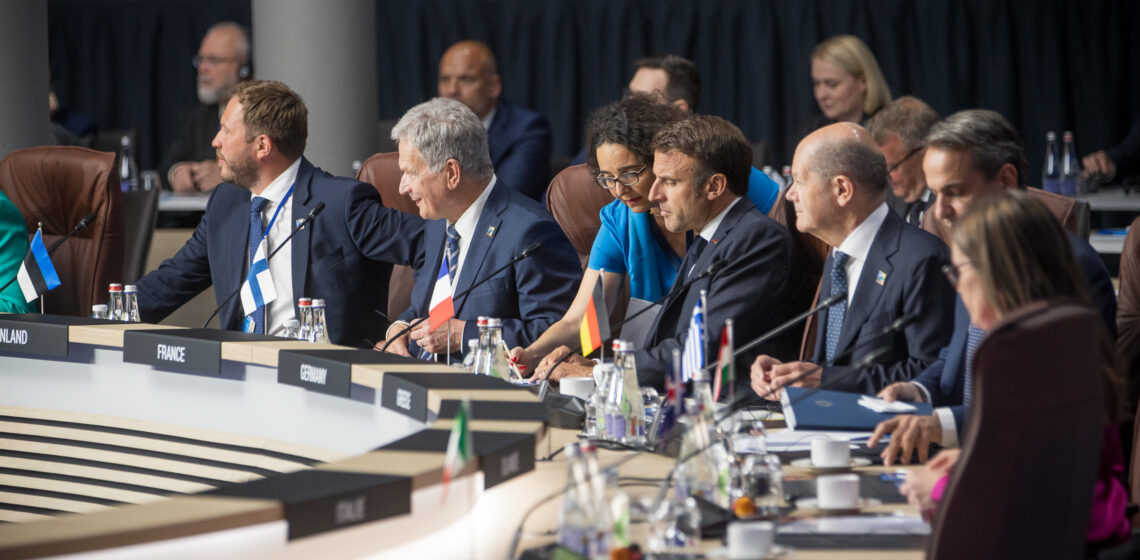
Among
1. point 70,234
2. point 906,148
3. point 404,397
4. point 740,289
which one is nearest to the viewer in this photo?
point 404,397

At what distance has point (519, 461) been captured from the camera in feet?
5.99

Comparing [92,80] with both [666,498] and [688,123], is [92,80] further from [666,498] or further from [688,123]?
[666,498]

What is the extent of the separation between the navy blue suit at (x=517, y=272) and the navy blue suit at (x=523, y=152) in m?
1.78

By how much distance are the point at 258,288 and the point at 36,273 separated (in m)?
0.62

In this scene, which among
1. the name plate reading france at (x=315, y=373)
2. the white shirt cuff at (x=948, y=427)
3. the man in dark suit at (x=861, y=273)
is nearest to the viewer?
the white shirt cuff at (x=948, y=427)

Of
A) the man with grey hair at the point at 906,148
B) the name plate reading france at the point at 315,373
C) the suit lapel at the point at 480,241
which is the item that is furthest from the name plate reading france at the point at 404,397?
the man with grey hair at the point at 906,148

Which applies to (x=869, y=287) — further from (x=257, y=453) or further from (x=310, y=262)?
(x=310, y=262)

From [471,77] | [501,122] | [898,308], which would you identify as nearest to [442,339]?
[898,308]

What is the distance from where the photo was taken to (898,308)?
2734mm

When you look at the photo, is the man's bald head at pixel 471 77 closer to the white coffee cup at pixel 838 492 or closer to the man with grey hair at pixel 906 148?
the man with grey hair at pixel 906 148

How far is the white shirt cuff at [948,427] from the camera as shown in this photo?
2211 mm

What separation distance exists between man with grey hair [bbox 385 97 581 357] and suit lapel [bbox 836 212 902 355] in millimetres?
856

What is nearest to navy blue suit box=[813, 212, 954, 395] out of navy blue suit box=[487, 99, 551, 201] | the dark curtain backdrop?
navy blue suit box=[487, 99, 551, 201]

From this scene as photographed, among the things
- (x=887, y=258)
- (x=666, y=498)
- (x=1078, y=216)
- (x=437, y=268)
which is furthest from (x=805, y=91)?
(x=666, y=498)
